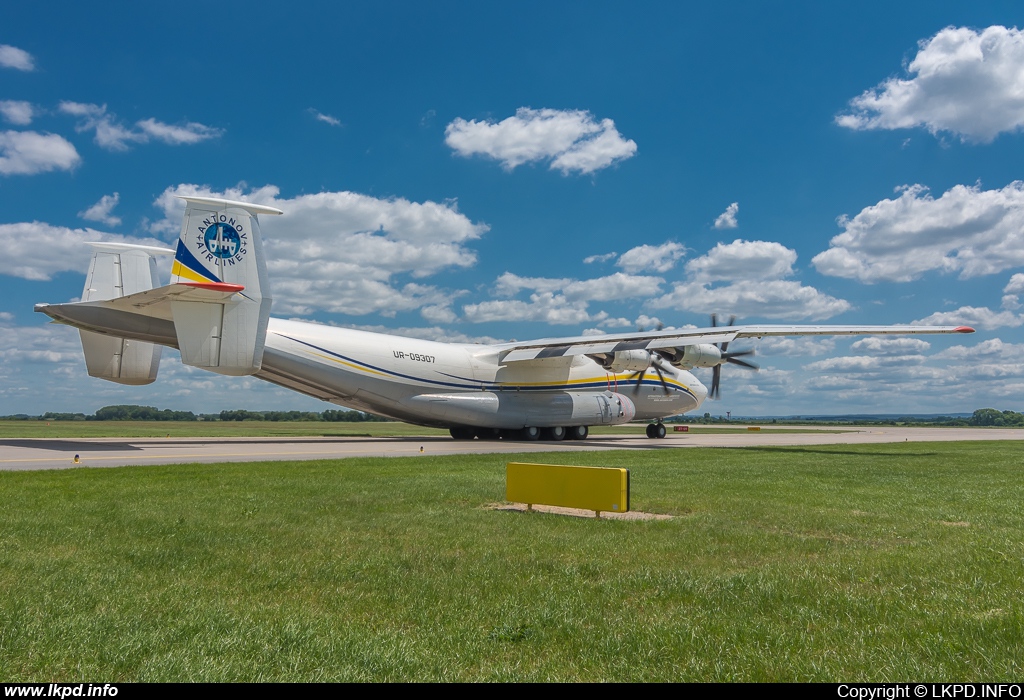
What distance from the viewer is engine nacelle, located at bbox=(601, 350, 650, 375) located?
3434cm

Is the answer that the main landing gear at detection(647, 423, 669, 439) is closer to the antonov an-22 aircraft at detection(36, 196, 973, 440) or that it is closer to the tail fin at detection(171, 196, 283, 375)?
the antonov an-22 aircraft at detection(36, 196, 973, 440)

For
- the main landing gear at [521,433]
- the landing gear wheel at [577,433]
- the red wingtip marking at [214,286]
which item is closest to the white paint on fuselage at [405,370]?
the main landing gear at [521,433]

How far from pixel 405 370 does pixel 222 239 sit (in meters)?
9.95

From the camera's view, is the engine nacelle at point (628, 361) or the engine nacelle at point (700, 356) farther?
the engine nacelle at point (628, 361)

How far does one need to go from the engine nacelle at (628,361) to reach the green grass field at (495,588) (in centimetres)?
2147

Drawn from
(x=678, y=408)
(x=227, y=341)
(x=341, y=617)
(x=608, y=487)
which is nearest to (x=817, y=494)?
(x=608, y=487)

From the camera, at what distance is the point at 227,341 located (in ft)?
76.3

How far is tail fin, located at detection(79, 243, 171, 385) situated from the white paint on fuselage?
15.5 ft

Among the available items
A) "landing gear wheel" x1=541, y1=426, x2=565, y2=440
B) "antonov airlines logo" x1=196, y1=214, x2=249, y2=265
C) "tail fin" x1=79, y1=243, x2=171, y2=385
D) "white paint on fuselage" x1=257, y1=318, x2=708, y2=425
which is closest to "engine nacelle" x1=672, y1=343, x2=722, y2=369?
"white paint on fuselage" x1=257, y1=318, x2=708, y2=425

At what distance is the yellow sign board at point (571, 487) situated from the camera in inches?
425

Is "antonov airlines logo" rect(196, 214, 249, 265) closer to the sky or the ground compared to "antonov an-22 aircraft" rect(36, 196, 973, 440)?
closer to the sky

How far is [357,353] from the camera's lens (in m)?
29.2

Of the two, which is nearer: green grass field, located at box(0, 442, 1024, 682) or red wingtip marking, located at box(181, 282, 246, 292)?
green grass field, located at box(0, 442, 1024, 682)

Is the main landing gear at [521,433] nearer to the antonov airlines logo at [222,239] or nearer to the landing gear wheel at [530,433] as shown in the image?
the landing gear wheel at [530,433]
